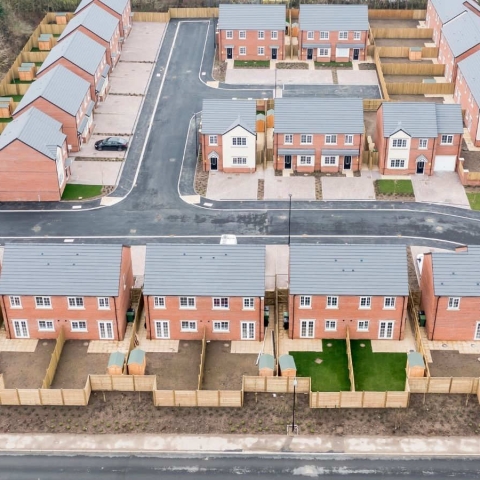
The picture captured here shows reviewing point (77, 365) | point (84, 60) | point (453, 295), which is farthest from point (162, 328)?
point (84, 60)

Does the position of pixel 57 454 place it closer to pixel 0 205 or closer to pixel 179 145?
pixel 0 205

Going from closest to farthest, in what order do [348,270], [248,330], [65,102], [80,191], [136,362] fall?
[136,362] → [348,270] → [248,330] → [80,191] → [65,102]

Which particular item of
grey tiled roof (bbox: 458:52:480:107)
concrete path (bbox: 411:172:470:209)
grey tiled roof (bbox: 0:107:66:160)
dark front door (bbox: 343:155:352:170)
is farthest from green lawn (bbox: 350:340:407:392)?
grey tiled roof (bbox: 458:52:480:107)

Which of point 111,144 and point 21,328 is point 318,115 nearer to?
point 111,144

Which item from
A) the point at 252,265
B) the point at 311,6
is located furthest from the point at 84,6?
the point at 252,265

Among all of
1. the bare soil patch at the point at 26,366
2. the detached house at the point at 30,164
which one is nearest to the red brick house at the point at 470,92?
the detached house at the point at 30,164

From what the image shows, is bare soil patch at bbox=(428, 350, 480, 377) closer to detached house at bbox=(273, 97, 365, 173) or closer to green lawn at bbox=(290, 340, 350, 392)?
green lawn at bbox=(290, 340, 350, 392)
